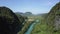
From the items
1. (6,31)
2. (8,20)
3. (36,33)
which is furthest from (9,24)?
(36,33)

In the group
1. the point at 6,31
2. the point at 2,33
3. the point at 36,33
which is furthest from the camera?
the point at 36,33

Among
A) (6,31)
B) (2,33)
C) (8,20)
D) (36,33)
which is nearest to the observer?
(2,33)

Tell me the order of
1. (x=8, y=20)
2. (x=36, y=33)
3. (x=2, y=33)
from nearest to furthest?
(x=2, y=33) < (x=8, y=20) < (x=36, y=33)

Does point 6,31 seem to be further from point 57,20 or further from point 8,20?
point 57,20

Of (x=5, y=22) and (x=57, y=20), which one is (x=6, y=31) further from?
(x=57, y=20)

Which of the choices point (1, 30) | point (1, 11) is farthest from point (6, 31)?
point (1, 11)

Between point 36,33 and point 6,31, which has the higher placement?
point 6,31

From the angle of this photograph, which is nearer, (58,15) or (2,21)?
(2,21)

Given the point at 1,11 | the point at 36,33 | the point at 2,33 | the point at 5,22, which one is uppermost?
the point at 1,11

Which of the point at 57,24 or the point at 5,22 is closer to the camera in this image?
the point at 5,22
